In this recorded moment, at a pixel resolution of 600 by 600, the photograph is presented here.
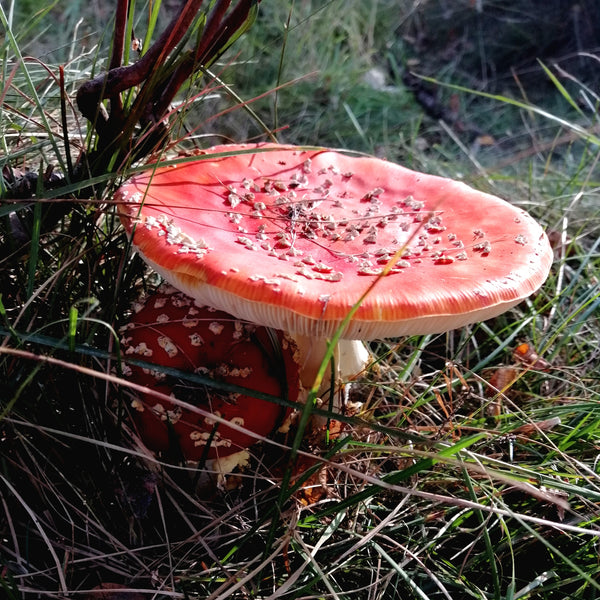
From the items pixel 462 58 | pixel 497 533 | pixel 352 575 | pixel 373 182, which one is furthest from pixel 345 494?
pixel 462 58

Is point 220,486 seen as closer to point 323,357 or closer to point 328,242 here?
point 323,357

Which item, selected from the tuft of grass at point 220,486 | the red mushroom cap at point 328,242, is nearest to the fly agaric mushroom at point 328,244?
the red mushroom cap at point 328,242

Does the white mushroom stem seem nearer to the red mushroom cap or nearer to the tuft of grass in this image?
the tuft of grass

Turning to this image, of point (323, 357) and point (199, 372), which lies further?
point (323, 357)

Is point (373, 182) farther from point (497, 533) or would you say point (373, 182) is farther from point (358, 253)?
point (497, 533)

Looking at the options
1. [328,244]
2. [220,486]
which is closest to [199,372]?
[220,486]

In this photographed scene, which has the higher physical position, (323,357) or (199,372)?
(199,372)
